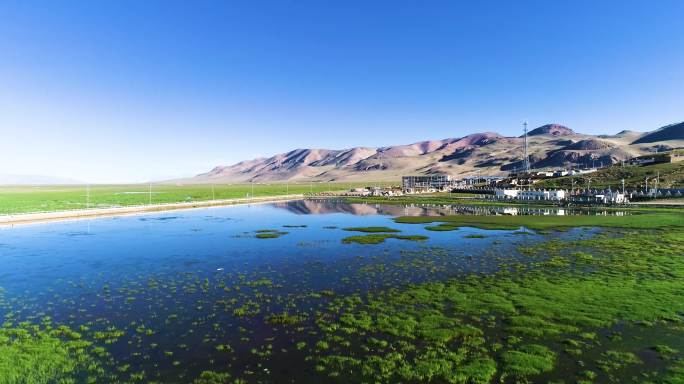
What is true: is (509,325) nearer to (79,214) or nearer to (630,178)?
(79,214)

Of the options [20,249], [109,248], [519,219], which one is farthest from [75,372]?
[519,219]

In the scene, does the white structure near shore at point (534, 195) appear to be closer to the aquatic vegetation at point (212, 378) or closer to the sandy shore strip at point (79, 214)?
the sandy shore strip at point (79, 214)

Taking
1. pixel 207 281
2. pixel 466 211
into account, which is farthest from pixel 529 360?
pixel 466 211

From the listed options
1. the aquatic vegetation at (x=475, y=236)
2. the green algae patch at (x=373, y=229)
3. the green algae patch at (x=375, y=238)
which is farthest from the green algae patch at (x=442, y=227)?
the green algae patch at (x=375, y=238)

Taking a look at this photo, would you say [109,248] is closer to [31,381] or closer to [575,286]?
[31,381]

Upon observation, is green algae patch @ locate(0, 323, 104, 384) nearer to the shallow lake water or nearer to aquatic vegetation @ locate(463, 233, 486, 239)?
the shallow lake water
